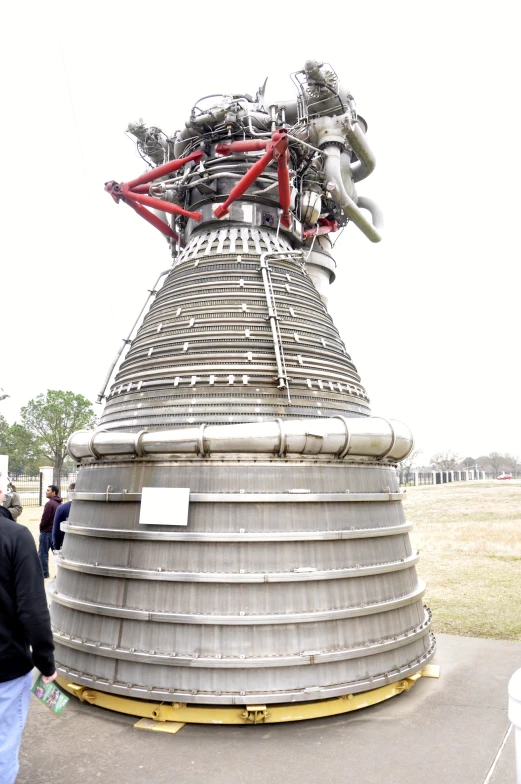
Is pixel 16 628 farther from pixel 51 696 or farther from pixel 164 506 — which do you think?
pixel 164 506

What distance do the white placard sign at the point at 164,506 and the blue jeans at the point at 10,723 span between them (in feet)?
8.66

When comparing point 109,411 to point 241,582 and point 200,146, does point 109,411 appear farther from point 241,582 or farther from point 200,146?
point 200,146

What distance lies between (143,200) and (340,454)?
5.98 m

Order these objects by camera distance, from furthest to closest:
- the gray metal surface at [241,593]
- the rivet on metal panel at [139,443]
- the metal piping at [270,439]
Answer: the rivet on metal panel at [139,443] → the metal piping at [270,439] → the gray metal surface at [241,593]

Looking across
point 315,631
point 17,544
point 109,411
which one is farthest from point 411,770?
point 109,411

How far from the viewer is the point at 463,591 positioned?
44.3 ft

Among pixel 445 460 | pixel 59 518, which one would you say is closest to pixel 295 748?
pixel 59 518

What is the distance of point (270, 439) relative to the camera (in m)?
6.58

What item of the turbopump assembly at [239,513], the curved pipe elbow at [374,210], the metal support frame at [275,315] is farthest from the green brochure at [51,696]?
the curved pipe elbow at [374,210]

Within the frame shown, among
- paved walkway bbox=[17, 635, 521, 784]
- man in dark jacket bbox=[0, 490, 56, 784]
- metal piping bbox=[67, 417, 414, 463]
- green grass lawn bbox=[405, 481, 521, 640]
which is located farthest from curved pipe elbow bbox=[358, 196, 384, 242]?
man in dark jacket bbox=[0, 490, 56, 784]

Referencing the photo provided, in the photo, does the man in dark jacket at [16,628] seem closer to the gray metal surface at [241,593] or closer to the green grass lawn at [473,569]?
the gray metal surface at [241,593]

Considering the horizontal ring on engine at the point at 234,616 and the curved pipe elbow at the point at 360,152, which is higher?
the curved pipe elbow at the point at 360,152

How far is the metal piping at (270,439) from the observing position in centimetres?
659

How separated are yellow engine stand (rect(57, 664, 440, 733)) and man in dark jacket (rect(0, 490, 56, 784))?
2.41 meters
